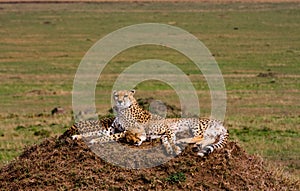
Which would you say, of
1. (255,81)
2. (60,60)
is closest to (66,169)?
(255,81)

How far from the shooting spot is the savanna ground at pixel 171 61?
20.8m

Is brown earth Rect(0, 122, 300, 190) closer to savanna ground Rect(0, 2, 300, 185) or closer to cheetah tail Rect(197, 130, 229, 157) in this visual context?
cheetah tail Rect(197, 130, 229, 157)

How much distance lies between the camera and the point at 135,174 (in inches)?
374

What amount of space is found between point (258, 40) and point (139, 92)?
29.2 meters

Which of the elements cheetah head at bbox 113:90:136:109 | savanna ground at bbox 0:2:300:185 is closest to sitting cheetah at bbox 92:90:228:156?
cheetah head at bbox 113:90:136:109

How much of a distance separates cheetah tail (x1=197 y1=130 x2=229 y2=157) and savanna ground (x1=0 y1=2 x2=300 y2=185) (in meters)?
5.27

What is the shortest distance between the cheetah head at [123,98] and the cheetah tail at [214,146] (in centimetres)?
137

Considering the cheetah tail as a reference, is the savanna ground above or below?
below

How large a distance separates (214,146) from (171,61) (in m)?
34.9

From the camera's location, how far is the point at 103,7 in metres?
101

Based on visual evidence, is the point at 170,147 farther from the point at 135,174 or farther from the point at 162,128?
the point at 135,174

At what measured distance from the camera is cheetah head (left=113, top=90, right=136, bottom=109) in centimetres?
1030

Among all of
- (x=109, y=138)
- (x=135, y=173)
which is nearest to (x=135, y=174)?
(x=135, y=173)

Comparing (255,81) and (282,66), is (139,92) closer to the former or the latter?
(255,81)
